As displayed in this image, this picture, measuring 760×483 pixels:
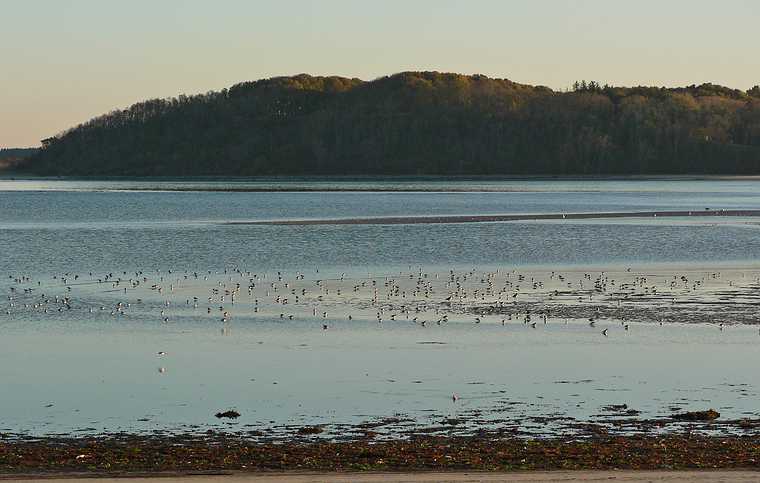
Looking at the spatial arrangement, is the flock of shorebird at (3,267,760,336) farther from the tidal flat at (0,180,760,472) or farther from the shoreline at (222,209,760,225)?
the shoreline at (222,209,760,225)

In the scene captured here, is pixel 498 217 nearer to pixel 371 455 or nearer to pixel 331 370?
pixel 331 370

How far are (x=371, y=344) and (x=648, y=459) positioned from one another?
1130 centimetres

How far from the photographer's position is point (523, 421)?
18406 mm

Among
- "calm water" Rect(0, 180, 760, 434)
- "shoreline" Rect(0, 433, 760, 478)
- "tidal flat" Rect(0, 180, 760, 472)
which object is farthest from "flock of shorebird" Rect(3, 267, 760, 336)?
"shoreline" Rect(0, 433, 760, 478)

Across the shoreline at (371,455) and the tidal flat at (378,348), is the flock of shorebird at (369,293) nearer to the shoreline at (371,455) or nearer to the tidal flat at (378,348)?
the tidal flat at (378,348)

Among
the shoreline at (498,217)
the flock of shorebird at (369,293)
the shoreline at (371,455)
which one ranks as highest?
the shoreline at (371,455)

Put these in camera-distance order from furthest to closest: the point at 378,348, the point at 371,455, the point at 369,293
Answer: the point at 369,293 → the point at 378,348 → the point at 371,455

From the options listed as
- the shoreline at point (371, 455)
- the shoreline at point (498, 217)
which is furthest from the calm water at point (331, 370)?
the shoreline at point (498, 217)

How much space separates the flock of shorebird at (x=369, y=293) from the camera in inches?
1255

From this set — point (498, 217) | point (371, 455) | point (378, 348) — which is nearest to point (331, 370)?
point (378, 348)

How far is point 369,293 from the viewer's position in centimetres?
3700

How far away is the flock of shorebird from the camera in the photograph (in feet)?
105

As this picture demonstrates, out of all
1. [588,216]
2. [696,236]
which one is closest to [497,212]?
[588,216]

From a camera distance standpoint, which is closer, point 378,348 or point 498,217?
point 378,348
